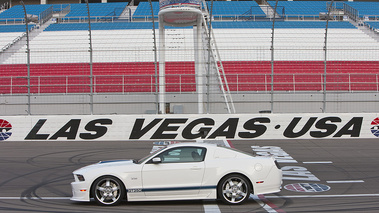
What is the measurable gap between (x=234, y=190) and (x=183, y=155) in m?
1.07

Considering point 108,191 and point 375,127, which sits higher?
point 375,127

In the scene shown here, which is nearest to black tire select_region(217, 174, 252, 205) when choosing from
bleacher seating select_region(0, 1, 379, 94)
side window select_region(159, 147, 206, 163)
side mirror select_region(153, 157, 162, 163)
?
side window select_region(159, 147, 206, 163)

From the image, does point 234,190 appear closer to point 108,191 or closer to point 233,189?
point 233,189

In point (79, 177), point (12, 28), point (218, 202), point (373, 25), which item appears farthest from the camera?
point (373, 25)

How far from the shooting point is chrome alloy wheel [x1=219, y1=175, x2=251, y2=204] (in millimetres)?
7695

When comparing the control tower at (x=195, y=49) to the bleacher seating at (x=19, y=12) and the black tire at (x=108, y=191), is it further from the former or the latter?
the bleacher seating at (x=19, y=12)

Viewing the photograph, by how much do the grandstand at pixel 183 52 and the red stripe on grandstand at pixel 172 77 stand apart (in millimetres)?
46

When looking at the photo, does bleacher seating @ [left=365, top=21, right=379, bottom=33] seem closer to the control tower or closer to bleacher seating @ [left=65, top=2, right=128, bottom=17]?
the control tower

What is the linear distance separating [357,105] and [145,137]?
856cm

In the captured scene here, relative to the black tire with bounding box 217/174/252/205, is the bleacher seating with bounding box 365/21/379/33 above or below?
above

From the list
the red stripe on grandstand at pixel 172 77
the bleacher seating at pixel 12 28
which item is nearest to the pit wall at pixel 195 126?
the red stripe on grandstand at pixel 172 77

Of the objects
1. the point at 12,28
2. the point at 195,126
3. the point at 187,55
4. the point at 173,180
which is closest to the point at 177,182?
the point at 173,180

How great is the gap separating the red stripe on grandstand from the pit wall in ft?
4.22

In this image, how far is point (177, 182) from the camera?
771cm
